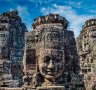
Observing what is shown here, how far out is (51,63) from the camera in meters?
12.4

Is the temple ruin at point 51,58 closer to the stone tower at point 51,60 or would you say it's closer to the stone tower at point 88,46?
the stone tower at point 51,60

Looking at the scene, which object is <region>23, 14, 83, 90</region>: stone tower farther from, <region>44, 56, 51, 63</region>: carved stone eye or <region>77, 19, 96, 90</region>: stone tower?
<region>77, 19, 96, 90</region>: stone tower

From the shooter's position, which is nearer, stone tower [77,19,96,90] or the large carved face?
the large carved face

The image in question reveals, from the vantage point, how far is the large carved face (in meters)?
12.5

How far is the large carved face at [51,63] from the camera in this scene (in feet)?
40.9

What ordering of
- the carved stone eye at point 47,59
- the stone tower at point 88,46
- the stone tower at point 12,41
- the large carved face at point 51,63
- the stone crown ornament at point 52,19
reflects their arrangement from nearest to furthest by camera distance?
1. the large carved face at point 51,63
2. the carved stone eye at point 47,59
3. the stone crown ornament at point 52,19
4. the stone tower at point 12,41
5. the stone tower at point 88,46

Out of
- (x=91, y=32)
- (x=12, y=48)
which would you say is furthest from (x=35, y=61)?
(x=91, y=32)

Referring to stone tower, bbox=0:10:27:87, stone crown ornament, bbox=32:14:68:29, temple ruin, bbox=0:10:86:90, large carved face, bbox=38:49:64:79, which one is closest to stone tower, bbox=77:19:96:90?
stone tower, bbox=0:10:27:87

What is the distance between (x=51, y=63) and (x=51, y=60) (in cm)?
16

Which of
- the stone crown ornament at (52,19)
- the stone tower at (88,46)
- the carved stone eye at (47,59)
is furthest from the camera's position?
the stone tower at (88,46)

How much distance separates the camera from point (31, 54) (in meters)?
13.1

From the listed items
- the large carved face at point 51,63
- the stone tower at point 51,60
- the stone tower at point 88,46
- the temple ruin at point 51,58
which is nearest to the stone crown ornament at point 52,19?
the temple ruin at point 51,58

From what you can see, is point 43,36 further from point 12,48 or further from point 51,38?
point 12,48

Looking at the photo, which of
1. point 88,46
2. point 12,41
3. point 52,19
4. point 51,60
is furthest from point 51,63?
point 88,46
